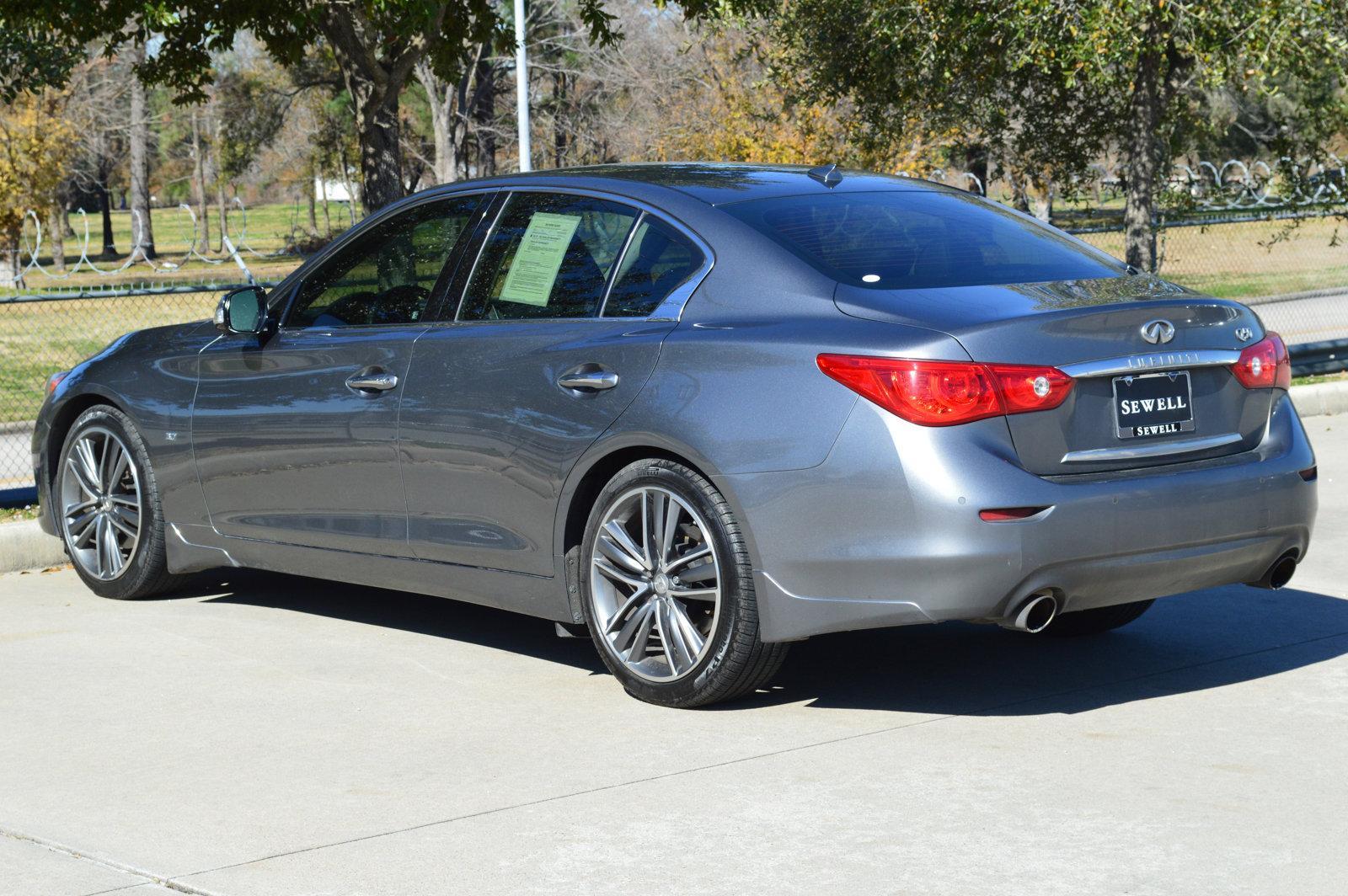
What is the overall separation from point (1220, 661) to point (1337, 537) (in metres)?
2.63

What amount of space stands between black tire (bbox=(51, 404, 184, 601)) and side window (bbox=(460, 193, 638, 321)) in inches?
75.2

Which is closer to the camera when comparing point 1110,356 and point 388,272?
point 1110,356

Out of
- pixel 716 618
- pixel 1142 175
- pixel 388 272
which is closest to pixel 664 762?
pixel 716 618

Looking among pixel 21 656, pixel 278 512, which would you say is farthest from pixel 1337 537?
pixel 21 656

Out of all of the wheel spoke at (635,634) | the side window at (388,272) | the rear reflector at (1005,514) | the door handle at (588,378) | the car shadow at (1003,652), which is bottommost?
the car shadow at (1003,652)

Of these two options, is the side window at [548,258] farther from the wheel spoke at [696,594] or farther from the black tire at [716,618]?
the wheel spoke at [696,594]

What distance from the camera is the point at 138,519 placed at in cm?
749

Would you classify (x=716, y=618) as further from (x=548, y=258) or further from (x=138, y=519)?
(x=138, y=519)

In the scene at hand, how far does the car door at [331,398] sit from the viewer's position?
639cm

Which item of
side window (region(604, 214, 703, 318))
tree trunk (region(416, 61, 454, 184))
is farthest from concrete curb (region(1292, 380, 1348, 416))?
tree trunk (region(416, 61, 454, 184))

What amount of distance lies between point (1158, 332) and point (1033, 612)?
91 cm

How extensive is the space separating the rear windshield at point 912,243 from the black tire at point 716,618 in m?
0.78

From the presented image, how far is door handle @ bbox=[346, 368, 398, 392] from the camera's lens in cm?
632

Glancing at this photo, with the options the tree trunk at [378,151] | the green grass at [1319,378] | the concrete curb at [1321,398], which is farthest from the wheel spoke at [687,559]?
the tree trunk at [378,151]
